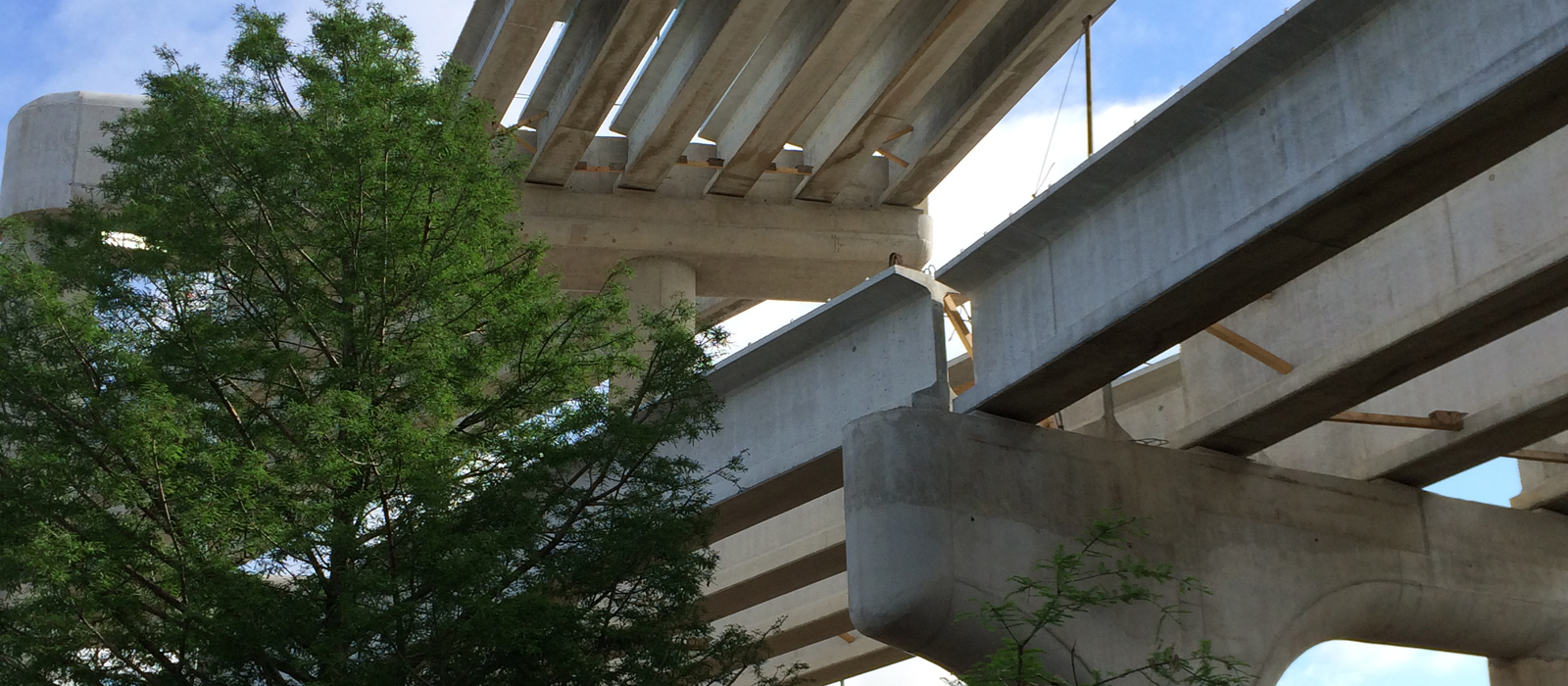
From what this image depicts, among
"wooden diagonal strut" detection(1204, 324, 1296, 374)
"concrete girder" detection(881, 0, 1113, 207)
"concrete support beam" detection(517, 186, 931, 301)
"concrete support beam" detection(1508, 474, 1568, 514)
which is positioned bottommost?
"concrete support beam" detection(1508, 474, 1568, 514)

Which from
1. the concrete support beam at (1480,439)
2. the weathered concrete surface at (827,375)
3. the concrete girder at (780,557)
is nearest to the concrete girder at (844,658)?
the concrete girder at (780,557)

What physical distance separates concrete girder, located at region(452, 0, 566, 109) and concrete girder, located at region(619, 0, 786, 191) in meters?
1.57

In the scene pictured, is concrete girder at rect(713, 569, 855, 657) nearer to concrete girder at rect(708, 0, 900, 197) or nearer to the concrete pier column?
concrete girder at rect(708, 0, 900, 197)

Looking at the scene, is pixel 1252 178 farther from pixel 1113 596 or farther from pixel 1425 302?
pixel 1425 302

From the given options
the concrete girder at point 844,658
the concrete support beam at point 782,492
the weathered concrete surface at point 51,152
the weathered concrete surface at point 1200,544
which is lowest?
the weathered concrete surface at point 1200,544

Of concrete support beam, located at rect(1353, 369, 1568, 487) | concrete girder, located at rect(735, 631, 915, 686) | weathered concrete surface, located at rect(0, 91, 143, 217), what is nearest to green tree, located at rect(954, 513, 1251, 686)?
concrete support beam, located at rect(1353, 369, 1568, 487)

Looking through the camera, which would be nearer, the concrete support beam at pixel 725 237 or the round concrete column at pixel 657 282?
the concrete support beam at pixel 725 237

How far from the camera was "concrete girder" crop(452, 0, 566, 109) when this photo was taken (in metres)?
18.6

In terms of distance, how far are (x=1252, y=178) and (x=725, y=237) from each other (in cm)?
1341

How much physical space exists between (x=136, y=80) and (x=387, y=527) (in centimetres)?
410

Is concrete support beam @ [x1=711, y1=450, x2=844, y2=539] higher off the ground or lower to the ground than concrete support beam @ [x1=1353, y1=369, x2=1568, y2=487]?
higher

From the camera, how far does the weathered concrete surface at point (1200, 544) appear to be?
11.4 meters

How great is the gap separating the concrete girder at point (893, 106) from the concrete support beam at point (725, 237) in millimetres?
636

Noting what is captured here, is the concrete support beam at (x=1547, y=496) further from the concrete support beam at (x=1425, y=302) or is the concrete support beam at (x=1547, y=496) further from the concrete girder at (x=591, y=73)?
the concrete girder at (x=591, y=73)
